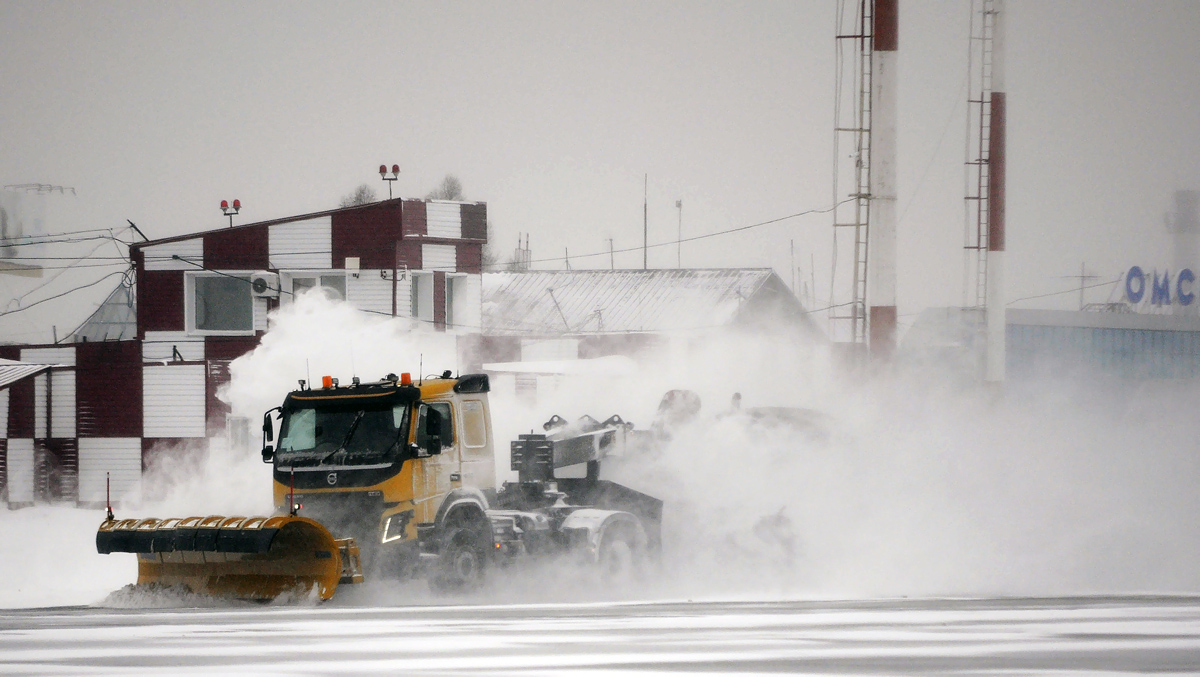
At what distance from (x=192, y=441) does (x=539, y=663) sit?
28.8 meters

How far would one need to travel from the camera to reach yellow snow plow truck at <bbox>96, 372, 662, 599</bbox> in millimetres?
15453

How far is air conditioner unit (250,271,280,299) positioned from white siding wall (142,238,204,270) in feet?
6.43

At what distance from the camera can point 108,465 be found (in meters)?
37.4

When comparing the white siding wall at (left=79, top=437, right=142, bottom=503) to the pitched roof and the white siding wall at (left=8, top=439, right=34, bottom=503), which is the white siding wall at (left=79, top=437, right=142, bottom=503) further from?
the pitched roof

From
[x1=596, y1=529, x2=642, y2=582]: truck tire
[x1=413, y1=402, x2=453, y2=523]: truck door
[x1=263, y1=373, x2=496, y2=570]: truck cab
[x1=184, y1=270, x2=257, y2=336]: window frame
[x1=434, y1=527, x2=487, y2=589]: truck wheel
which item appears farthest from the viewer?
[x1=184, y1=270, x2=257, y2=336]: window frame

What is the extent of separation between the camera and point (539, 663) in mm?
9961

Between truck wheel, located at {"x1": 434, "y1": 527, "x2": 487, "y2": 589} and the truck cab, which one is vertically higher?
the truck cab

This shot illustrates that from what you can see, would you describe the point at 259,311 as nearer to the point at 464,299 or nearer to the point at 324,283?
the point at 324,283

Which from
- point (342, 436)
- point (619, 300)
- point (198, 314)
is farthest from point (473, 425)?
point (619, 300)

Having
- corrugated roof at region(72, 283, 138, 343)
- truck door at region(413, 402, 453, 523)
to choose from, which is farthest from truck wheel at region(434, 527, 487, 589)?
corrugated roof at region(72, 283, 138, 343)

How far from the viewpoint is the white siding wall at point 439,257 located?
123 ft

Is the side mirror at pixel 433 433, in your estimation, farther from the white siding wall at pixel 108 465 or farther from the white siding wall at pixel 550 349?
the white siding wall at pixel 550 349

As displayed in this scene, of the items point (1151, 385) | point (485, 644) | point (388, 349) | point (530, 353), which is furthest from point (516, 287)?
point (485, 644)

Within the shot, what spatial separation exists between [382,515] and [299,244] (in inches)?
913
